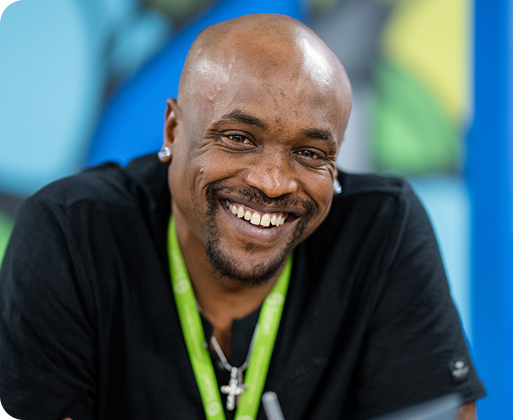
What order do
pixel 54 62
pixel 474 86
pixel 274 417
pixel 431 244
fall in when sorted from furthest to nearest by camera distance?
1. pixel 474 86
2. pixel 54 62
3. pixel 431 244
4. pixel 274 417

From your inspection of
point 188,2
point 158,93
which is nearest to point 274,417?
point 158,93

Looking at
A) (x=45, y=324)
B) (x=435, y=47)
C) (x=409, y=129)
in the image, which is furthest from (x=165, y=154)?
(x=435, y=47)

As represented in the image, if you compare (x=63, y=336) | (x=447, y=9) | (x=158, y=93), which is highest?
(x=447, y=9)

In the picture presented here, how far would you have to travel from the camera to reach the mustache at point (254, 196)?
1207 millimetres

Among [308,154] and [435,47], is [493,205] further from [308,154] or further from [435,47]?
[308,154]

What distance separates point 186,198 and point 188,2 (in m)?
1.68

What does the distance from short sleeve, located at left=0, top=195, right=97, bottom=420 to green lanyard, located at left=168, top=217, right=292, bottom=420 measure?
222mm

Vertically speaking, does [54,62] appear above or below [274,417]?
above

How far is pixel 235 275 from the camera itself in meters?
1.29

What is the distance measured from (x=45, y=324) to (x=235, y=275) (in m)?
0.42

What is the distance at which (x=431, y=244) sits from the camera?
1.51m

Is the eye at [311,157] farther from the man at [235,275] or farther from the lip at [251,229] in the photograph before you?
the lip at [251,229]

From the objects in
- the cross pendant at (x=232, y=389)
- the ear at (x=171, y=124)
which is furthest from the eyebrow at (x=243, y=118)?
the cross pendant at (x=232, y=389)

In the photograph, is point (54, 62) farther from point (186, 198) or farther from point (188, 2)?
point (186, 198)
